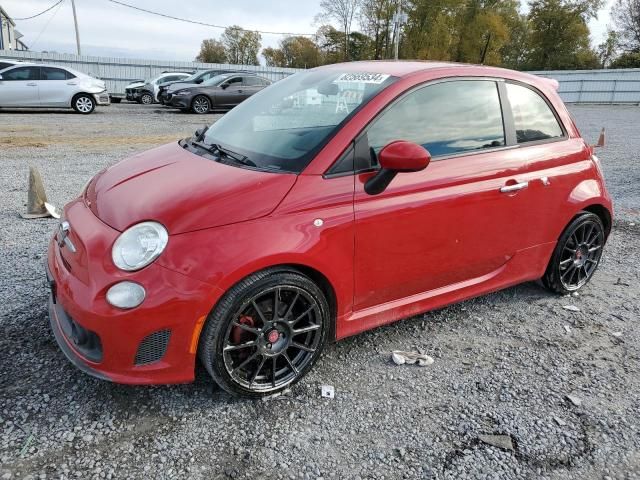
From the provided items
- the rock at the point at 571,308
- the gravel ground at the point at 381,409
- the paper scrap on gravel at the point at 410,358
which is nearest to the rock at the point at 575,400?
the gravel ground at the point at 381,409

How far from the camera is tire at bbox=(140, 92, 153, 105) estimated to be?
20984 mm

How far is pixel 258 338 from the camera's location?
252 centimetres

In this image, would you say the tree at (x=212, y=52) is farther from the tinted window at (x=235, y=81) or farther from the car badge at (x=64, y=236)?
the car badge at (x=64, y=236)

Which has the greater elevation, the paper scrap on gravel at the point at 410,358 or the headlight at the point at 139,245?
the headlight at the point at 139,245

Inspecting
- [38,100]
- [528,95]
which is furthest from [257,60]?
[528,95]

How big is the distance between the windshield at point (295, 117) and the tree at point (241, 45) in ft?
216

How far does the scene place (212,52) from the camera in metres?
68.2

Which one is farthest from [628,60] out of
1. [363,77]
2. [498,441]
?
[498,441]

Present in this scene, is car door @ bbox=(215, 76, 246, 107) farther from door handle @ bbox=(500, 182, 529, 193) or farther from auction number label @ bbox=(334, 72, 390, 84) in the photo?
door handle @ bbox=(500, 182, 529, 193)

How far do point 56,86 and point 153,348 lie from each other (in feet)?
50.6

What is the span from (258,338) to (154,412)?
622mm

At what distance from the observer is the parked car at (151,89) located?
2032cm

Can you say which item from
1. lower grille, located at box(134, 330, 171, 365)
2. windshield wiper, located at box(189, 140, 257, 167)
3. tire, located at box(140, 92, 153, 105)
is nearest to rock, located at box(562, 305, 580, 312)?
windshield wiper, located at box(189, 140, 257, 167)

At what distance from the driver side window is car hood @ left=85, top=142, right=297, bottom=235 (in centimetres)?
69
